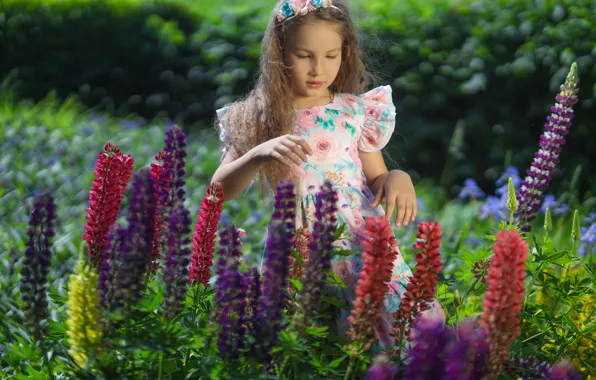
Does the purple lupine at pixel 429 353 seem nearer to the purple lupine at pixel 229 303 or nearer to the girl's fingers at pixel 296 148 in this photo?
the purple lupine at pixel 229 303

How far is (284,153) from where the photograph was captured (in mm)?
2604

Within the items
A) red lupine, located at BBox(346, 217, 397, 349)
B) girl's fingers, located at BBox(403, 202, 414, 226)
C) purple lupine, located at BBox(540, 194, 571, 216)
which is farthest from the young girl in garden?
purple lupine, located at BBox(540, 194, 571, 216)

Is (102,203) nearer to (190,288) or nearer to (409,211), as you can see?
(190,288)

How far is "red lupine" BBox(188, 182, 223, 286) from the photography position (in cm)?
257

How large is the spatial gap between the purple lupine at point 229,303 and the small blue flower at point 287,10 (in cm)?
122

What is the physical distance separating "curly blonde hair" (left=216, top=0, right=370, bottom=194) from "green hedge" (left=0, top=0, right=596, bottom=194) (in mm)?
1693

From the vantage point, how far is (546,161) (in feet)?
10.4

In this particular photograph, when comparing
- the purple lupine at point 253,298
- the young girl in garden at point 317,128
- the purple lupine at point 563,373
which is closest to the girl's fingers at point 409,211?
the young girl in garden at point 317,128

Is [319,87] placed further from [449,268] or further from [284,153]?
[449,268]

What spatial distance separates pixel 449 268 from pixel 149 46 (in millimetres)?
4903

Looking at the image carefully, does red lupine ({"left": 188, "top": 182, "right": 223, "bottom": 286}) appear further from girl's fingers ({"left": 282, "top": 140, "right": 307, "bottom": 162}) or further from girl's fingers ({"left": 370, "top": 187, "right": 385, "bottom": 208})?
girl's fingers ({"left": 370, "top": 187, "right": 385, "bottom": 208})

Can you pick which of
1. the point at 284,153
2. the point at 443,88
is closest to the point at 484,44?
the point at 443,88

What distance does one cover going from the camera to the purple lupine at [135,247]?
2.05 metres

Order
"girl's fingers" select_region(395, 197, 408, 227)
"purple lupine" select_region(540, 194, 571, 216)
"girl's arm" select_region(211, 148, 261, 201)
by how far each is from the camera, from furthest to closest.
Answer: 1. "purple lupine" select_region(540, 194, 571, 216)
2. "girl's fingers" select_region(395, 197, 408, 227)
3. "girl's arm" select_region(211, 148, 261, 201)
